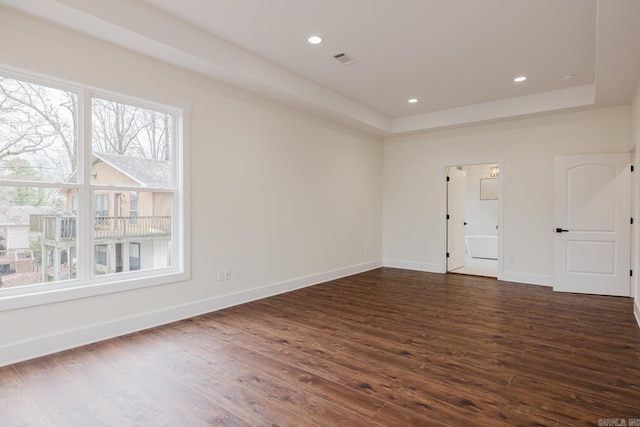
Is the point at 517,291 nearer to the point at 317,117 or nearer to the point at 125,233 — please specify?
the point at 317,117

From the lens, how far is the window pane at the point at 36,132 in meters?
2.78

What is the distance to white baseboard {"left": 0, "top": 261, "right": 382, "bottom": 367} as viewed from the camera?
2.73 metres

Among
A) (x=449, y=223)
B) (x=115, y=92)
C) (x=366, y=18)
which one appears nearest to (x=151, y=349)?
(x=115, y=92)

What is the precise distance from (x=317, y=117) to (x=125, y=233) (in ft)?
11.1

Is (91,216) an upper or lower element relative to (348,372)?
upper

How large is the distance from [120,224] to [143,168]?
0.63m

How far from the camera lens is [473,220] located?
381 inches

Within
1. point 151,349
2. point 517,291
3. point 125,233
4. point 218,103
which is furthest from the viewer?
point 517,291


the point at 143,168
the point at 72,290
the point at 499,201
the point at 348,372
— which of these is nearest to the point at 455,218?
the point at 499,201

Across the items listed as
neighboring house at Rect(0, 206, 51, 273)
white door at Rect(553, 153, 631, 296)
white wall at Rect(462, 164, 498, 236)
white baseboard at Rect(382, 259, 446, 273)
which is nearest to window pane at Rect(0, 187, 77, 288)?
neighboring house at Rect(0, 206, 51, 273)

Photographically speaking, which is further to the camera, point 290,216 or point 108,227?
point 290,216

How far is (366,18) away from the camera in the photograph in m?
3.25

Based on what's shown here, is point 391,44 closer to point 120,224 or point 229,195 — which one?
point 229,195

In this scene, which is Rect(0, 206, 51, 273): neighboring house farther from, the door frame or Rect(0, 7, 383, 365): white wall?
the door frame
